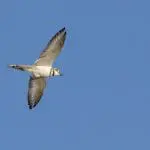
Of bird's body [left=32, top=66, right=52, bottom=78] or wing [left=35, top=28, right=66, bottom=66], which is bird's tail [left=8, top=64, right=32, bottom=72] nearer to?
bird's body [left=32, top=66, right=52, bottom=78]

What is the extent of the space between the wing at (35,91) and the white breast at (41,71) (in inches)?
46.5

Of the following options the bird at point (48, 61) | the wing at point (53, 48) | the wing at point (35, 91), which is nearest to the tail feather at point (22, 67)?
the bird at point (48, 61)

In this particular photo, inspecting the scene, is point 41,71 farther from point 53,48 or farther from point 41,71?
point 53,48

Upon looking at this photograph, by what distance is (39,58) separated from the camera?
51.4 m

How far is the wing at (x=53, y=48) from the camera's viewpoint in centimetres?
5138

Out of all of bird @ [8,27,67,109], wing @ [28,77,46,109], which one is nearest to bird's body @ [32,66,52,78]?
bird @ [8,27,67,109]

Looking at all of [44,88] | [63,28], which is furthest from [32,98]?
[63,28]

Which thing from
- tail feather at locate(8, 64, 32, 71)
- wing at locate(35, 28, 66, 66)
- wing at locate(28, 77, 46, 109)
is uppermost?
wing at locate(35, 28, 66, 66)

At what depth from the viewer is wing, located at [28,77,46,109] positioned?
176 feet

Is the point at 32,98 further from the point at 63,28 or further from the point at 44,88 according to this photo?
the point at 63,28

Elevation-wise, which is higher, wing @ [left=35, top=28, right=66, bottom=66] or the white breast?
wing @ [left=35, top=28, right=66, bottom=66]

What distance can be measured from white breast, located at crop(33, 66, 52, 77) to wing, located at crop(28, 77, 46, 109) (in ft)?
3.88

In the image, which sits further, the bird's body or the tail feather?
the bird's body

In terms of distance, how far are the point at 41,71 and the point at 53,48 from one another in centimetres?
146
